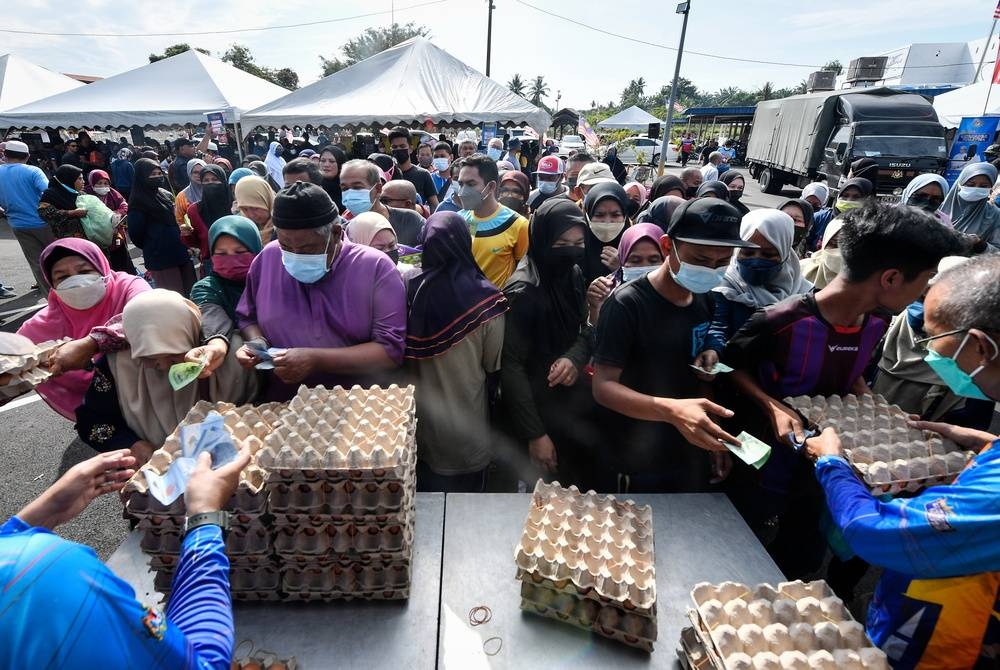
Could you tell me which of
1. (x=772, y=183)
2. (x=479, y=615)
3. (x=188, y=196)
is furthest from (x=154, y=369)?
(x=772, y=183)

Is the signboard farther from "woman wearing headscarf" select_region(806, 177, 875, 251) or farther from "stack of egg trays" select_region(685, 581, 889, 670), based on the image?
"stack of egg trays" select_region(685, 581, 889, 670)

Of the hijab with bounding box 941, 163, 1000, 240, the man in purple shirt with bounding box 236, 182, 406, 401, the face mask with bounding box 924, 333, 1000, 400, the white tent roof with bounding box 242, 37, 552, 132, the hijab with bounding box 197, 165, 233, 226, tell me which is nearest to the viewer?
the face mask with bounding box 924, 333, 1000, 400

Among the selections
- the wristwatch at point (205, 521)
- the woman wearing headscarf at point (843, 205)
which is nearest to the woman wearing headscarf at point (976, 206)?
the woman wearing headscarf at point (843, 205)

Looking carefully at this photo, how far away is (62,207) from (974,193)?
11165 mm

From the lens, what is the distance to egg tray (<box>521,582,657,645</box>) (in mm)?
1519

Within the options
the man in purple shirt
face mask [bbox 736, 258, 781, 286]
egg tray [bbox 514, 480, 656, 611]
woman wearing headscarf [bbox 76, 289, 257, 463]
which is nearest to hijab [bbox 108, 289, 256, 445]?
woman wearing headscarf [bbox 76, 289, 257, 463]

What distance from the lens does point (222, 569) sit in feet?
3.96

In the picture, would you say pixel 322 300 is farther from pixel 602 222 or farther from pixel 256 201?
pixel 602 222

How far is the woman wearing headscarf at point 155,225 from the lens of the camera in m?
5.48

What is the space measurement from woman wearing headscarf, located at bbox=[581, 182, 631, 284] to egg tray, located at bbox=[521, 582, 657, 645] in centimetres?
261

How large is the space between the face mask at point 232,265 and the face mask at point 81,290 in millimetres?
534

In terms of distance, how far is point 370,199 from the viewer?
4352 millimetres

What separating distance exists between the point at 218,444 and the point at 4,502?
3486mm

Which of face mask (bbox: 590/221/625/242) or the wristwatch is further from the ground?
face mask (bbox: 590/221/625/242)
